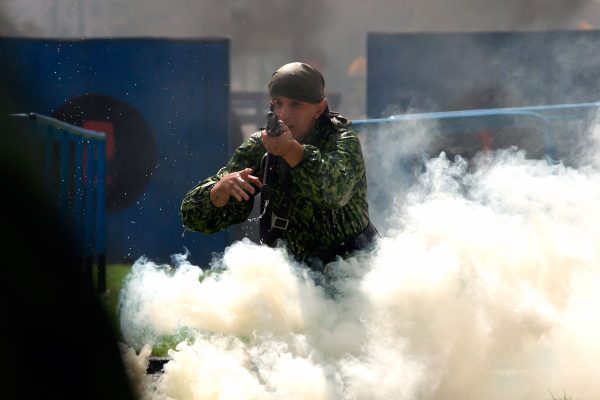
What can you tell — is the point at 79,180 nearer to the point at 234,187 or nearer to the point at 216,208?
the point at 216,208

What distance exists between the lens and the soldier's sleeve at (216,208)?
4012 millimetres

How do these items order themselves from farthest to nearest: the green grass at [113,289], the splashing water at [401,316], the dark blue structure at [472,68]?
the dark blue structure at [472,68], the green grass at [113,289], the splashing water at [401,316]

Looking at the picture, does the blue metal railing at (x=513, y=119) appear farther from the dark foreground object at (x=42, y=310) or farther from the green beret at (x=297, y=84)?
the green beret at (x=297, y=84)

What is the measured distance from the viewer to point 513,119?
8.62 meters

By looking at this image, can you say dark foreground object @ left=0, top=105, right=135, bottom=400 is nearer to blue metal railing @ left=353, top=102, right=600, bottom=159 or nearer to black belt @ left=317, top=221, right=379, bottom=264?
black belt @ left=317, top=221, right=379, bottom=264

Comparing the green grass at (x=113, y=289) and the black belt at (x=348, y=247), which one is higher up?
the black belt at (x=348, y=247)

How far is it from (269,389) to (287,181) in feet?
2.67

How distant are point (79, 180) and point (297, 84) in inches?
176

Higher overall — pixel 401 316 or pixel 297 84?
pixel 297 84

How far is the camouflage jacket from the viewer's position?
3916 mm

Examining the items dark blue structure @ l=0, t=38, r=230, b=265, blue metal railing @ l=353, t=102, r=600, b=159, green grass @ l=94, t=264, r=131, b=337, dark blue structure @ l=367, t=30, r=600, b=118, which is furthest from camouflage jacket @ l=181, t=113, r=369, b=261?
dark blue structure @ l=367, t=30, r=600, b=118

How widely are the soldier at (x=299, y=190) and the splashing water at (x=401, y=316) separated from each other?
0.13 metres

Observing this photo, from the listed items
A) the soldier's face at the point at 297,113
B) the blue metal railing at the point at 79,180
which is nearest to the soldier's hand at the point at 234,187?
the soldier's face at the point at 297,113

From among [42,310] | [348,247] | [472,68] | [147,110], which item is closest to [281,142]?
[348,247]
